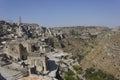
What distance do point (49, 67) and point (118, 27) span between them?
3589cm

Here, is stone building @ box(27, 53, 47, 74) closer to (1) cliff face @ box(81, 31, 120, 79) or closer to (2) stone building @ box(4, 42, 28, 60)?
(2) stone building @ box(4, 42, 28, 60)

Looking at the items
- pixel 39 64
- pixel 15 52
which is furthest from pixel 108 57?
pixel 39 64

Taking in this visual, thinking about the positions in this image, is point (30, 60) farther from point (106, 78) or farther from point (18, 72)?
point (106, 78)

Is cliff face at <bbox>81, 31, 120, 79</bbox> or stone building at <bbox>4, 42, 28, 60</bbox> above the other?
stone building at <bbox>4, 42, 28, 60</bbox>

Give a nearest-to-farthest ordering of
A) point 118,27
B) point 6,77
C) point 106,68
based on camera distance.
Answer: point 6,77 < point 106,68 < point 118,27

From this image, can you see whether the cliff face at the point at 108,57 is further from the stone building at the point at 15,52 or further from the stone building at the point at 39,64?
the stone building at the point at 39,64

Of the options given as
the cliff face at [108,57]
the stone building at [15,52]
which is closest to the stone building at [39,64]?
the stone building at [15,52]

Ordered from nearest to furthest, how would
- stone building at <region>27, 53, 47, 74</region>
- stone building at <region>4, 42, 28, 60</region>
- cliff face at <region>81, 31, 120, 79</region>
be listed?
stone building at <region>27, 53, 47, 74</region>, stone building at <region>4, 42, 28, 60</region>, cliff face at <region>81, 31, 120, 79</region>

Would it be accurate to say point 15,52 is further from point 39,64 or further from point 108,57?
point 108,57

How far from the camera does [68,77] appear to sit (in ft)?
152

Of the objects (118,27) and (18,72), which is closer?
(18,72)

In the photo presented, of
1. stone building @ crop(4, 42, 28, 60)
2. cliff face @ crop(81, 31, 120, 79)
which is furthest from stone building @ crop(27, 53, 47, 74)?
cliff face @ crop(81, 31, 120, 79)

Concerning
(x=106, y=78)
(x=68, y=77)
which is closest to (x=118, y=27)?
(x=106, y=78)

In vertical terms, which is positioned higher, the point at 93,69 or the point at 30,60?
the point at 30,60
